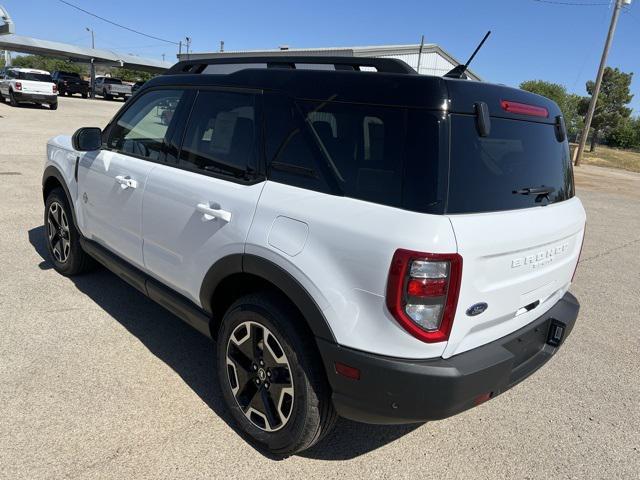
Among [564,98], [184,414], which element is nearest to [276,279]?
[184,414]

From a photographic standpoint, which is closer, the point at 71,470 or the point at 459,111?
the point at 459,111

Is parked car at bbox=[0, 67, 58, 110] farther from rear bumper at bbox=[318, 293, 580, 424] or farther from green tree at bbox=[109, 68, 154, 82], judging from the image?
green tree at bbox=[109, 68, 154, 82]

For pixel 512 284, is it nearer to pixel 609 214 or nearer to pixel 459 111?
pixel 459 111

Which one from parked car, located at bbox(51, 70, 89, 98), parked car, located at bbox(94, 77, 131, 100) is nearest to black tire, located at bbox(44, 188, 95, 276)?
parked car, located at bbox(51, 70, 89, 98)

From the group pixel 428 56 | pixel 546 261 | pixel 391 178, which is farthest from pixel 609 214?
pixel 428 56

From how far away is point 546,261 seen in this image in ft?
7.39

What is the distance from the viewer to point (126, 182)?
10.3 feet

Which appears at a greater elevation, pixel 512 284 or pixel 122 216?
pixel 512 284

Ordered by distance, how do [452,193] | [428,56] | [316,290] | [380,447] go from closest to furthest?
[452,193] → [316,290] → [380,447] → [428,56]

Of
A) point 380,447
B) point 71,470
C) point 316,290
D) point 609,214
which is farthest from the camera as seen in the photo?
point 609,214

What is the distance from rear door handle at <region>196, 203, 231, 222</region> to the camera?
2.38 meters

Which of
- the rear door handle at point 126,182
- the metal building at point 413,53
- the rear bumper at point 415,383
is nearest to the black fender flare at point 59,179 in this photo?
the rear door handle at point 126,182

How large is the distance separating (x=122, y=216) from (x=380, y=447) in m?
2.24

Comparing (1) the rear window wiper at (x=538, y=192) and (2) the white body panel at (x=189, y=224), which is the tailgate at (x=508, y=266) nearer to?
(1) the rear window wiper at (x=538, y=192)
